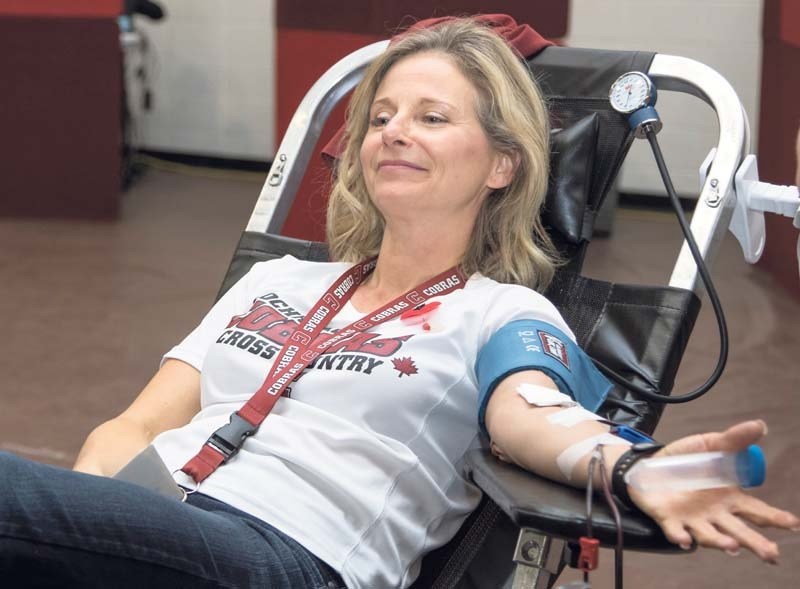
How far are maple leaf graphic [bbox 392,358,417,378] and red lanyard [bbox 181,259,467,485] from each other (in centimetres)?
12

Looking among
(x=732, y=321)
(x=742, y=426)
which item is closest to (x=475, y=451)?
(x=742, y=426)

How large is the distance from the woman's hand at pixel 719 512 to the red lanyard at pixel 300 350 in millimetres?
623

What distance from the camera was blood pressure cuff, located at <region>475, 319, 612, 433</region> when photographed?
1631mm

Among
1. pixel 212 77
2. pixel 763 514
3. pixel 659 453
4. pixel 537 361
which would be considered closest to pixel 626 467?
pixel 659 453

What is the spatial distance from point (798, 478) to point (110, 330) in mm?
2484

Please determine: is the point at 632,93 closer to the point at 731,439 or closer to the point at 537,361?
the point at 537,361

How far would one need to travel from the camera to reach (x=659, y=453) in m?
1.34

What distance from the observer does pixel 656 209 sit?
6793 mm

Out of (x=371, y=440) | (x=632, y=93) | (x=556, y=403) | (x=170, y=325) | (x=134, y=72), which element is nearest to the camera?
(x=556, y=403)

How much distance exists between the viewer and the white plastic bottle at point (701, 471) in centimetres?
125

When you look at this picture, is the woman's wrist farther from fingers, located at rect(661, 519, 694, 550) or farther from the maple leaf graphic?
the maple leaf graphic

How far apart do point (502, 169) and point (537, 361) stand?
18.5 inches

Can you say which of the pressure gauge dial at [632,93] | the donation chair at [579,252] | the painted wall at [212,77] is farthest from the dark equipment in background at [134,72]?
the pressure gauge dial at [632,93]

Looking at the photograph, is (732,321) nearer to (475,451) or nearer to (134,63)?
(475,451)
